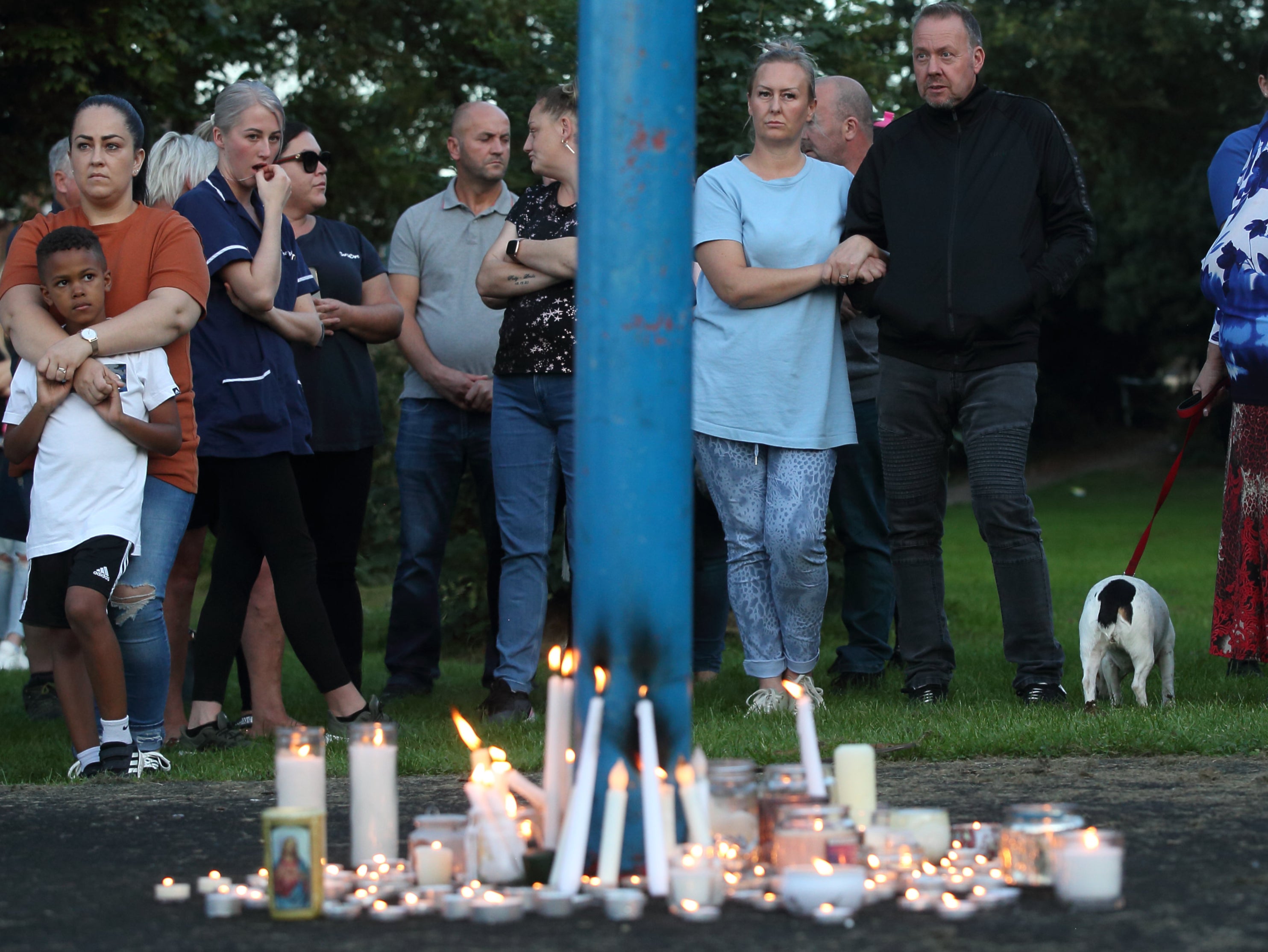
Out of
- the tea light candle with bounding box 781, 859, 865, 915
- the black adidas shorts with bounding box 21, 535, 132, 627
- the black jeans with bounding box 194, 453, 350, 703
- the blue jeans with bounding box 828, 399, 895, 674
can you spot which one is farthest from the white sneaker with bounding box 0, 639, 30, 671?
the tea light candle with bounding box 781, 859, 865, 915

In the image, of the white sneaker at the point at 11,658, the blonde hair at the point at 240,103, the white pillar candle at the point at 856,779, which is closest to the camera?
the white pillar candle at the point at 856,779

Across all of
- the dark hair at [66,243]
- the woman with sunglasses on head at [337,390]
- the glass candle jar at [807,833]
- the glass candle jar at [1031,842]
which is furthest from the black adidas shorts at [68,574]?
the glass candle jar at [1031,842]

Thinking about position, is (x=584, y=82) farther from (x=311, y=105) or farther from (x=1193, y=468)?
(x=1193, y=468)

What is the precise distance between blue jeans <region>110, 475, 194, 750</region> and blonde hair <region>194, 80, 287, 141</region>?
4.56 feet

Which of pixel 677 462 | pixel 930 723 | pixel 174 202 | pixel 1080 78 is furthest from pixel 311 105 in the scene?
pixel 677 462

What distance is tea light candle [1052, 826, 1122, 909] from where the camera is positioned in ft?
9.26

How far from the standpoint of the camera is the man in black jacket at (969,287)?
5508 mm

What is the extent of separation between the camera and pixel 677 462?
3236mm

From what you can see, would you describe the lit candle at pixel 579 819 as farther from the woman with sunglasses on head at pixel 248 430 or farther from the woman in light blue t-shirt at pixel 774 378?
the woman in light blue t-shirt at pixel 774 378

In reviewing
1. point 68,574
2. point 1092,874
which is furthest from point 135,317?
point 1092,874

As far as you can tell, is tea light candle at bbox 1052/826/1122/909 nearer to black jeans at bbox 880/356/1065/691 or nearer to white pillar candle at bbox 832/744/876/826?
white pillar candle at bbox 832/744/876/826

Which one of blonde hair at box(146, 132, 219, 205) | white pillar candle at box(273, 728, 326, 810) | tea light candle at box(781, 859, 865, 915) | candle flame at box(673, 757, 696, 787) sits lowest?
tea light candle at box(781, 859, 865, 915)

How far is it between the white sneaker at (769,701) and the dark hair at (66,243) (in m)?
2.53

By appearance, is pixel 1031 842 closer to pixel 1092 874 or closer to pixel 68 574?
pixel 1092 874
